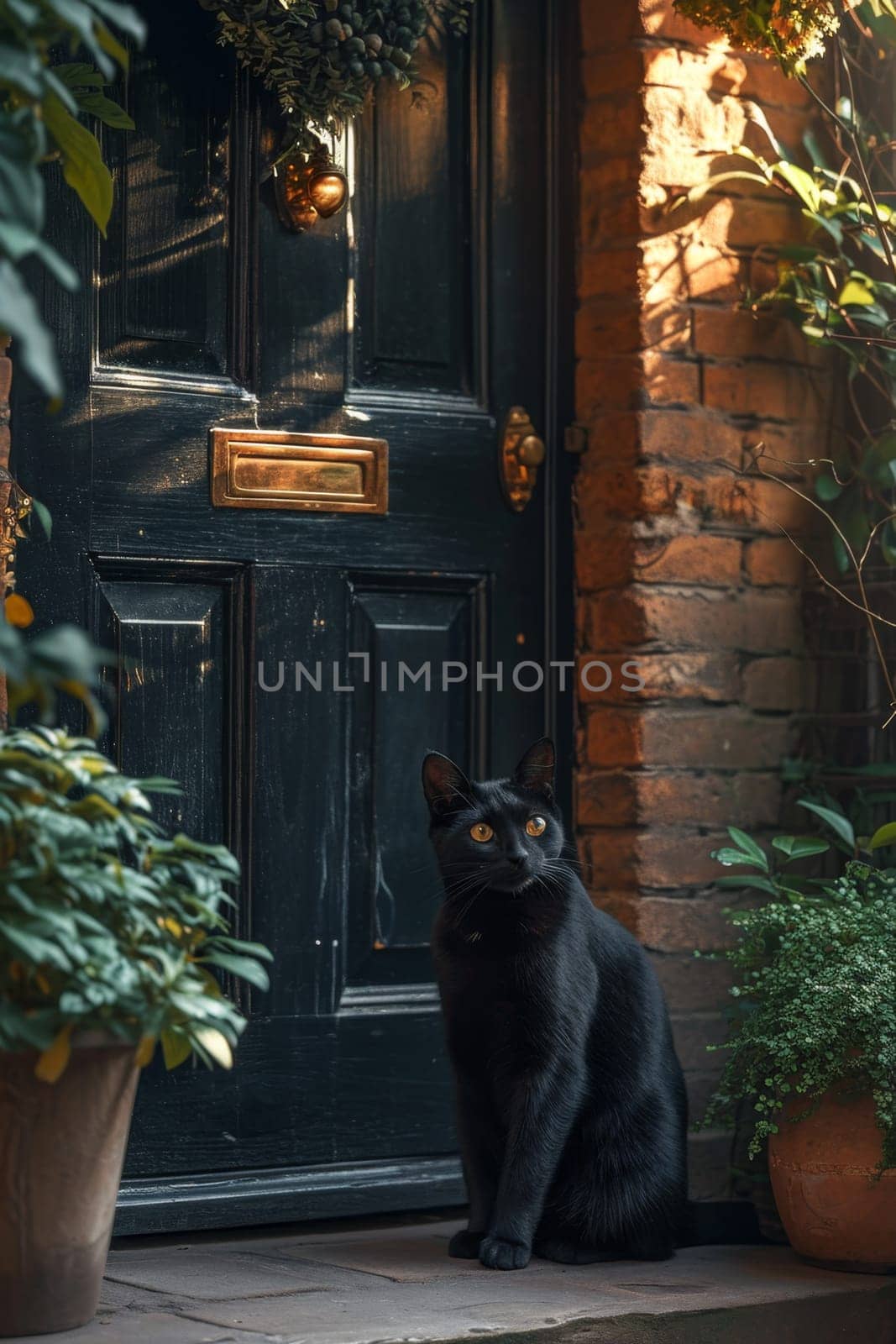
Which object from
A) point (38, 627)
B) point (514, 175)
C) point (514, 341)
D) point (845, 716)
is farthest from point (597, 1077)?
point (514, 175)

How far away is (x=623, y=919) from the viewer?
120 inches

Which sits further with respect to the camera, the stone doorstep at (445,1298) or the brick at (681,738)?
the brick at (681,738)

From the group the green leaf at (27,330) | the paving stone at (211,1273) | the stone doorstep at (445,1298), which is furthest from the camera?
the paving stone at (211,1273)

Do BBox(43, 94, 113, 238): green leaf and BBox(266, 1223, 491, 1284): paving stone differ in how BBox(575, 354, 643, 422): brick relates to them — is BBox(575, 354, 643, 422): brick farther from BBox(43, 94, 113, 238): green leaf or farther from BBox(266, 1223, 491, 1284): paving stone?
BBox(266, 1223, 491, 1284): paving stone

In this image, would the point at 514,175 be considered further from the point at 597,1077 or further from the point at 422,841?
the point at 597,1077

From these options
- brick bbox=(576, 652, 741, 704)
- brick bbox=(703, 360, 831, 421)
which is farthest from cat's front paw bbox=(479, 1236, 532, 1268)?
brick bbox=(703, 360, 831, 421)

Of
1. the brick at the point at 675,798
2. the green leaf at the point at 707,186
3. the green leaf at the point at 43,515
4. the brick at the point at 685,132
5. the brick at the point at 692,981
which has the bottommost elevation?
the brick at the point at 692,981

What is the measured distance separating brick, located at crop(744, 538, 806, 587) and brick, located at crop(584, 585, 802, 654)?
27 mm

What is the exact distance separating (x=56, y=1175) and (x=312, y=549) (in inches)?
51.2

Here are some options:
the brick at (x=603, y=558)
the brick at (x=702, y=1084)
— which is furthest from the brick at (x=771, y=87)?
the brick at (x=702, y=1084)

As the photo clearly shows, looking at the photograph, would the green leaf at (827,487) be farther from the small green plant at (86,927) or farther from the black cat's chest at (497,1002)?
the small green plant at (86,927)

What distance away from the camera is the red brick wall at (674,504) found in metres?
3.08

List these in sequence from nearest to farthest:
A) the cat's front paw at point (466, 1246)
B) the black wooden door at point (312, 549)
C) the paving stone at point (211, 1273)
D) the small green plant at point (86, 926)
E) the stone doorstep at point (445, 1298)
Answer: the small green plant at point (86, 926) < the stone doorstep at point (445, 1298) < the paving stone at point (211, 1273) < the cat's front paw at point (466, 1246) < the black wooden door at point (312, 549)

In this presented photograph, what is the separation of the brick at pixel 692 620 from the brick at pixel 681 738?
0.12 metres
